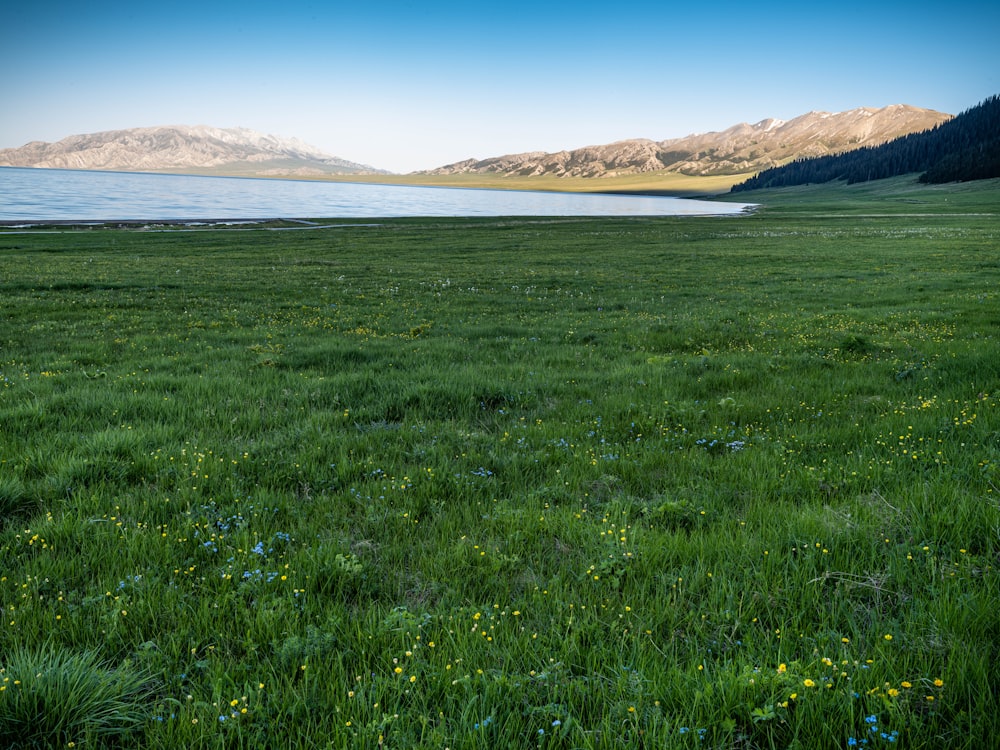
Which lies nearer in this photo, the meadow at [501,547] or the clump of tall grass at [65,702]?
→ the clump of tall grass at [65,702]

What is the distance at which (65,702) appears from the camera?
3102 millimetres

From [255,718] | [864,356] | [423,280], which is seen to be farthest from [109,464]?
[423,280]

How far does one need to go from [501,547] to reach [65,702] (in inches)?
124

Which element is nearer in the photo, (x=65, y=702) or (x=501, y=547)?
(x=65, y=702)

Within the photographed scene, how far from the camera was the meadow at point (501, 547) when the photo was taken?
3.12 m

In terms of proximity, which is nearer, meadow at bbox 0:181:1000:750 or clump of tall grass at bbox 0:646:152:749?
clump of tall grass at bbox 0:646:152:749

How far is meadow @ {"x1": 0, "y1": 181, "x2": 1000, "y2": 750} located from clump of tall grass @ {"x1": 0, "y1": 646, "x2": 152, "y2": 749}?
0.06 ft

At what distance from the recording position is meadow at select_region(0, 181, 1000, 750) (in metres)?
3.12

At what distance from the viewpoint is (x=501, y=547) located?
16.4 feet

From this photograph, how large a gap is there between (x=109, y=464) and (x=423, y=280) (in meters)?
26.0

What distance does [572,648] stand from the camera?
360cm

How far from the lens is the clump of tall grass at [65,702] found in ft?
9.78

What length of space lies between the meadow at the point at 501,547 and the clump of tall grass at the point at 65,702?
2 cm

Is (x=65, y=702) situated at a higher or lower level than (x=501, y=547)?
higher
